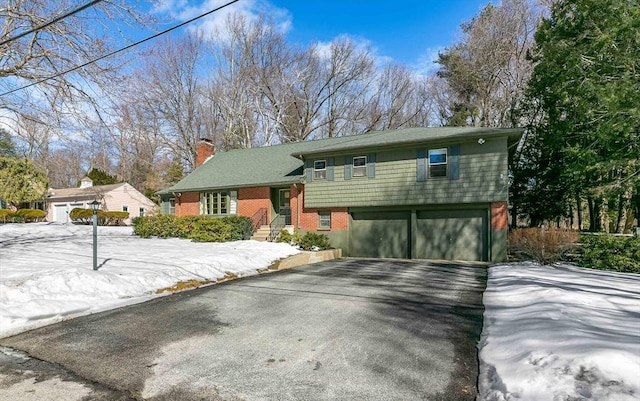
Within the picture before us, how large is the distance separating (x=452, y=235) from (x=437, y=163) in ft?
10.3

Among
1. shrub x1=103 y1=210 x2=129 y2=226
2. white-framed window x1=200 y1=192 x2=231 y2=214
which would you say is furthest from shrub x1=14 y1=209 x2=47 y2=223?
white-framed window x1=200 y1=192 x2=231 y2=214

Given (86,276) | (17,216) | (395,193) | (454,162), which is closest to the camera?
(86,276)

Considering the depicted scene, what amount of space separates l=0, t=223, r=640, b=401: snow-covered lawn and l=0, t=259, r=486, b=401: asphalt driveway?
38 cm

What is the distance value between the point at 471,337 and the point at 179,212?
2072cm

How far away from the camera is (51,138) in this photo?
1145 centimetres

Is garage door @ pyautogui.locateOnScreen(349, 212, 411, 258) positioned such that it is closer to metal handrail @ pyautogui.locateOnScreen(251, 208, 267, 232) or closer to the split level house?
the split level house

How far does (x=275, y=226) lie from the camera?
1836cm

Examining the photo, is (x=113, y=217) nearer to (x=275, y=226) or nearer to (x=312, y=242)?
(x=275, y=226)

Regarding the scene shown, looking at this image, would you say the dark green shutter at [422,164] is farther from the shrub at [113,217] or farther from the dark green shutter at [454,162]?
the shrub at [113,217]

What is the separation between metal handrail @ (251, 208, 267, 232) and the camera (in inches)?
732

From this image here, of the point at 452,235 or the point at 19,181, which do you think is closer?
the point at 452,235

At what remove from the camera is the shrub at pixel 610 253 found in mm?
10828

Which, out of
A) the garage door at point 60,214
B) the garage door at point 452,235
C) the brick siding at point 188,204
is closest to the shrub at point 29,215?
the garage door at point 60,214

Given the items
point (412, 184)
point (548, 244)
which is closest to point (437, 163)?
point (412, 184)
